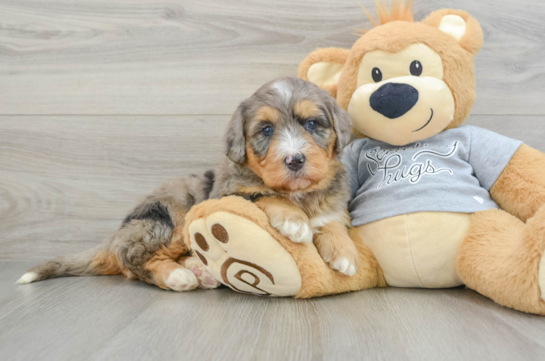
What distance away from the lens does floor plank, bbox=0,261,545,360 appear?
119 centimetres

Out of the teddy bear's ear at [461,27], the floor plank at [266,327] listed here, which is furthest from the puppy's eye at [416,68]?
the floor plank at [266,327]

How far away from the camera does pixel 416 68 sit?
1.79m

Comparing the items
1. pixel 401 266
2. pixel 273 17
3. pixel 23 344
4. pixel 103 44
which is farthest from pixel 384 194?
pixel 103 44

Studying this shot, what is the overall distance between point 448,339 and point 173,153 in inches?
73.2

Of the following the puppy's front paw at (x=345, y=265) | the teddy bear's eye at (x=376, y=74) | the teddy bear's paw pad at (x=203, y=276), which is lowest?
the teddy bear's paw pad at (x=203, y=276)

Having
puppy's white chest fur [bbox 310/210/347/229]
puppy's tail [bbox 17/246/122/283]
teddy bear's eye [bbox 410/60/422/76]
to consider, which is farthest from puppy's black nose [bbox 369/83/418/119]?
puppy's tail [bbox 17/246/122/283]

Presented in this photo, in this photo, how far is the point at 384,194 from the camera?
1829mm

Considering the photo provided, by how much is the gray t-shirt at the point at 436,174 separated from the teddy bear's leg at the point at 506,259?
0.33 ft

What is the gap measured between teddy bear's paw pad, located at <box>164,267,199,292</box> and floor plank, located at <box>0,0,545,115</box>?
106 cm

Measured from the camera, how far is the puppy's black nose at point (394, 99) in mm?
1716

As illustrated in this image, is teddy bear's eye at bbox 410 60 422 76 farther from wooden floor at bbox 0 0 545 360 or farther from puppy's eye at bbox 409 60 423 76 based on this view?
wooden floor at bbox 0 0 545 360

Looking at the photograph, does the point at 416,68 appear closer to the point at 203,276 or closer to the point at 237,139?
the point at 237,139

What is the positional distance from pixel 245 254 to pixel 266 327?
0.29m

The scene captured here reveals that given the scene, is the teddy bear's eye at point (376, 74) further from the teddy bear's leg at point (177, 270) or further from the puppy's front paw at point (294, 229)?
the teddy bear's leg at point (177, 270)
